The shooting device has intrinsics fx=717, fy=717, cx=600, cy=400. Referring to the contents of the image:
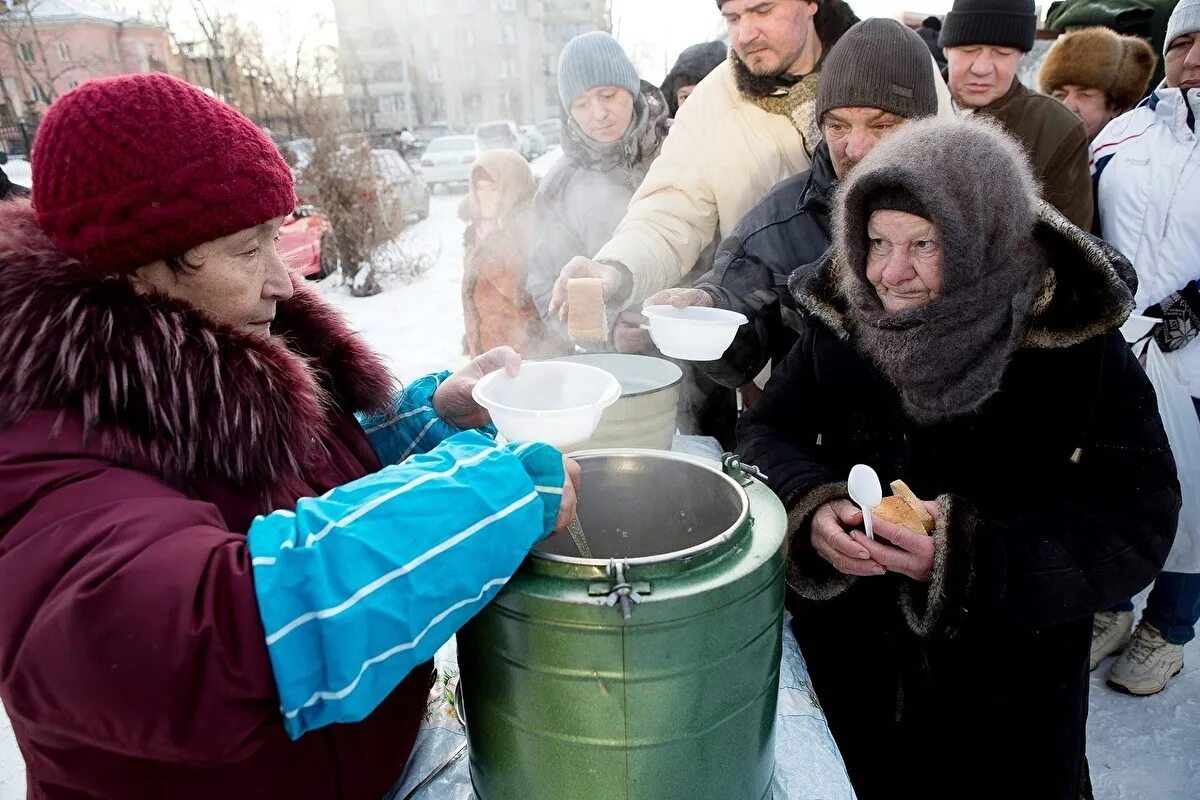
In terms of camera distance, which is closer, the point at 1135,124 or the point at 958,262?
the point at 958,262

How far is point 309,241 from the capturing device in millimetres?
9742

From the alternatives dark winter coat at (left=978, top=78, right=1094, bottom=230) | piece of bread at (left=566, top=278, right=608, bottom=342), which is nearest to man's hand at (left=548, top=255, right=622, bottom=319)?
piece of bread at (left=566, top=278, right=608, bottom=342)

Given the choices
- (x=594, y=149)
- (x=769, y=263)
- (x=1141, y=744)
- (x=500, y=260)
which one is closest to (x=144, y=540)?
(x=769, y=263)

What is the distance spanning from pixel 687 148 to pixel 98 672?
2.64 m

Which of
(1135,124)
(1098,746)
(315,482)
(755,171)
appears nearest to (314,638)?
(315,482)

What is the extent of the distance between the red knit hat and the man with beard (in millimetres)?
1439

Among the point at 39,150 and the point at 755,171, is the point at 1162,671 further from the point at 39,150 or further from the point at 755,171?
the point at 39,150

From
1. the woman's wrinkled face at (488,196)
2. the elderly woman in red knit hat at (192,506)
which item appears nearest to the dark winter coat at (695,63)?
the woman's wrinkled face at (488,196)

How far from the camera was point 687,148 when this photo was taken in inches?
114

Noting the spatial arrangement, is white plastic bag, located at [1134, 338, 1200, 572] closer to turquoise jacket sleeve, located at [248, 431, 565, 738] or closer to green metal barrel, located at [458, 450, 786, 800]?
green metal barrel, located at [458, 450, 786, 800]

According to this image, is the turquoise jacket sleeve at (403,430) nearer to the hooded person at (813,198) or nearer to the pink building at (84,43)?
the hooded person at (813,198)

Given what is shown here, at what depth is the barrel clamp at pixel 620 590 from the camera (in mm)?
961

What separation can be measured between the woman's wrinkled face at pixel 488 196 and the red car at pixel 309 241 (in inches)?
202

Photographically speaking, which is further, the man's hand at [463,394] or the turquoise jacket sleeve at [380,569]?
the man's hand at [463,394]
